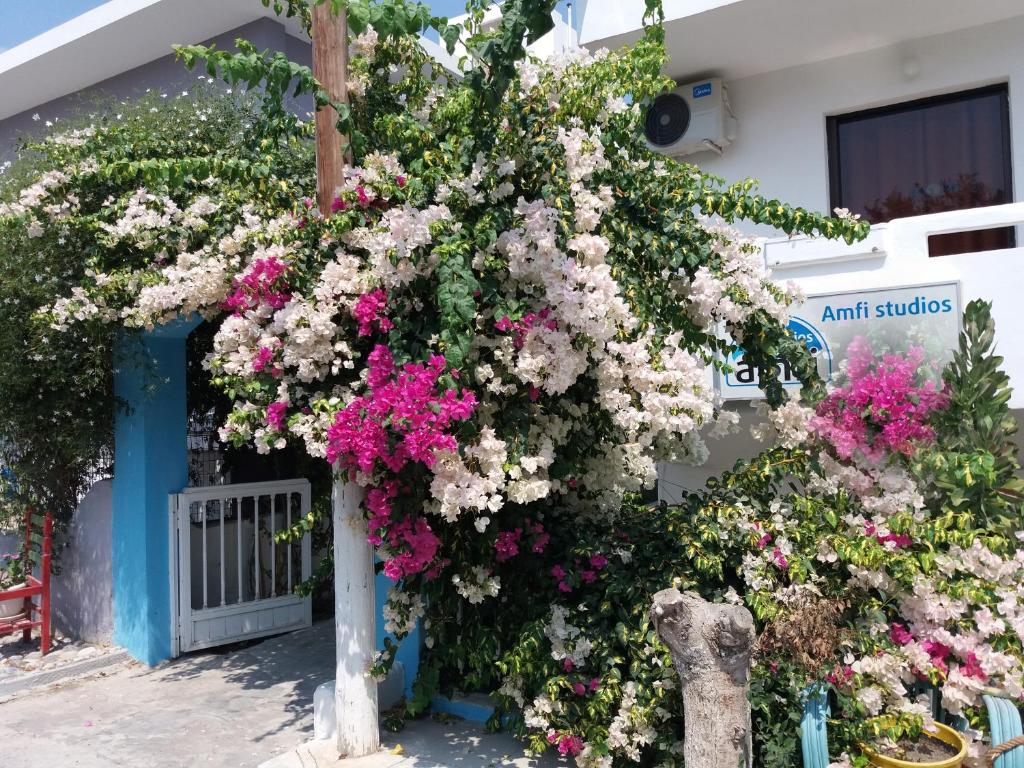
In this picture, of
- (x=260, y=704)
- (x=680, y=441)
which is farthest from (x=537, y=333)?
(x=260, y=704)

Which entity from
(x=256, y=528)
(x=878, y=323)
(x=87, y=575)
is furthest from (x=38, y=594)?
(x=878, y=323)

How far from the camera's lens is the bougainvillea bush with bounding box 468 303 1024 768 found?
416 cm

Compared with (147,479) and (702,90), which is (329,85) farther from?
(702,90)

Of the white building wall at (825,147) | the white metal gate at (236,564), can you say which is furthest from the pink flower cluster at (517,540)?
the white metal gate at (236,564)

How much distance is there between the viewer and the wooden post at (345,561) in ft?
15.0

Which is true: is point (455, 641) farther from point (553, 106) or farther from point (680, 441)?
point (553, 106)

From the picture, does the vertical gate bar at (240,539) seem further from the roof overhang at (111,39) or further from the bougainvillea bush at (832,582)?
the roof overhang at (111,39)

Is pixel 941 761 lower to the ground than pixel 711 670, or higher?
lower

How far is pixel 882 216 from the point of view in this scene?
7.81 metres

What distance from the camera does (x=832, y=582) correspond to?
4375 millimetres

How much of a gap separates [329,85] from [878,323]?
13.2ft

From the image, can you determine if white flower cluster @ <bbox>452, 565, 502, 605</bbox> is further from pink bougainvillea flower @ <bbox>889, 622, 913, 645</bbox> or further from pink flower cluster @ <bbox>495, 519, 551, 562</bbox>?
pink bougainvillea flower @ <bbox>889, 622, 913, 645</bbox>

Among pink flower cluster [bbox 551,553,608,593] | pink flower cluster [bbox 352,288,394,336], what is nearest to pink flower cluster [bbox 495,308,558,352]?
pink flower cluster [bbox 352,288,394,336]

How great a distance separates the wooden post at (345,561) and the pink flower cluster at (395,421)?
55 centimetres
